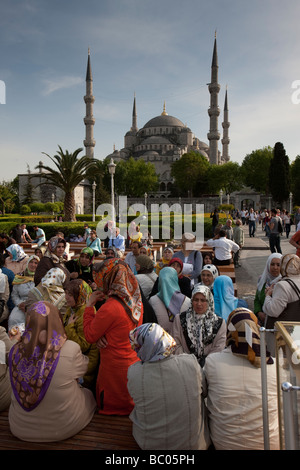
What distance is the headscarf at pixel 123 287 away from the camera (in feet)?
9.55

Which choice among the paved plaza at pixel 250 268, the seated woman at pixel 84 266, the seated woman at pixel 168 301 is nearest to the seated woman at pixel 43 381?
the seated woman at pixel 168 301

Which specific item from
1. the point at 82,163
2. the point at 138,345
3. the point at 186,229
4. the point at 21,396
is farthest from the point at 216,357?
the point at 82,163

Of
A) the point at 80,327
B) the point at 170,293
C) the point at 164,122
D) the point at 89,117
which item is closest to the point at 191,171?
the point at 89,117

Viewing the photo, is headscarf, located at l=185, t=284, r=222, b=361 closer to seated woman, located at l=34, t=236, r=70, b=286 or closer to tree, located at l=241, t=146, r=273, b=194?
seated woman, located at l=34, t=236, r=70, b=286

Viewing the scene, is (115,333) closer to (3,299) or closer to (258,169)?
(3,299)

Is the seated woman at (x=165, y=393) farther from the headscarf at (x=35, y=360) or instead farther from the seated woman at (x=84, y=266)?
the seated woman at (x=84, y=266)

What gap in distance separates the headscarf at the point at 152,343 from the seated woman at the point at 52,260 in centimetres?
281

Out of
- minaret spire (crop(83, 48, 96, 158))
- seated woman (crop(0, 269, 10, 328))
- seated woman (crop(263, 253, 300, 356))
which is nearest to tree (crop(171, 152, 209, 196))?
minaret spire (crop(83, 48, 96, 158))

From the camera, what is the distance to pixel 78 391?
8.99 ft

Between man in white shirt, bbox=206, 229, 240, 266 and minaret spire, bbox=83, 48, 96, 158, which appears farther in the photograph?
minaret spire, bbox=83, 48, 96, 158

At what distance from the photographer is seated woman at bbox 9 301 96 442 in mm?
2467

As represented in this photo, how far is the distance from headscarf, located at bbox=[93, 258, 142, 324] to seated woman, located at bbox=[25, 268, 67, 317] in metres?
1.38

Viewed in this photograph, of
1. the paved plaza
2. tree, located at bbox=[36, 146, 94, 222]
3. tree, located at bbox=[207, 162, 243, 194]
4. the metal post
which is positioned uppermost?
tree, located at bbox=[207, 162, 243, 194]

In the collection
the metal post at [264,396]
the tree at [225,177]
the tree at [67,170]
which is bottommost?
the metal post at [264,396]
